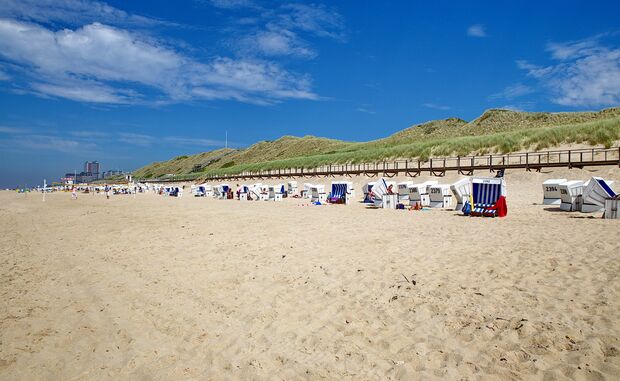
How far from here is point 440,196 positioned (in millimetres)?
16109

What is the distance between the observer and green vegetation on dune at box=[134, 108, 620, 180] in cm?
3017

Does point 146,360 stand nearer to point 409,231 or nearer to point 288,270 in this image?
point 288,270

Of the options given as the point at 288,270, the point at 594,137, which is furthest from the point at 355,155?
the point at 288,270

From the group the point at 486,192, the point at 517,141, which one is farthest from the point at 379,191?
the point at 517,141

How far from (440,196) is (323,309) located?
1290 cm

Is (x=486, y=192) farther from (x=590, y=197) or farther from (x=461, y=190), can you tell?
(x=590, y=197)

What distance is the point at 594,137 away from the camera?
1095 inches

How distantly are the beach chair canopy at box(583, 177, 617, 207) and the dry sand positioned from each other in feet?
13.9

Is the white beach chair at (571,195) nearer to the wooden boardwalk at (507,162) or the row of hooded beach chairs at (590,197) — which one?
the row of hooded beach chairs at (590,197)

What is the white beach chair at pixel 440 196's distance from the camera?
1606 centimetres

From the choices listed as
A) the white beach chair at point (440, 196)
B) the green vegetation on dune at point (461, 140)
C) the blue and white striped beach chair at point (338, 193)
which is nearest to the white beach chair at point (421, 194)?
the white beach chair at point (440, 196)

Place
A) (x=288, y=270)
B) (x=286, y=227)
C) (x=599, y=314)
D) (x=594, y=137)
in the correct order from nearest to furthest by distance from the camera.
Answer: (x=599, y=314) → (x=288, y=270) → (x=286, y=227) → (x=594, y=137)

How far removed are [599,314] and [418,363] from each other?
7.38ft

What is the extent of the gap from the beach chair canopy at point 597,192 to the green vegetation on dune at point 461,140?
19177 mm
